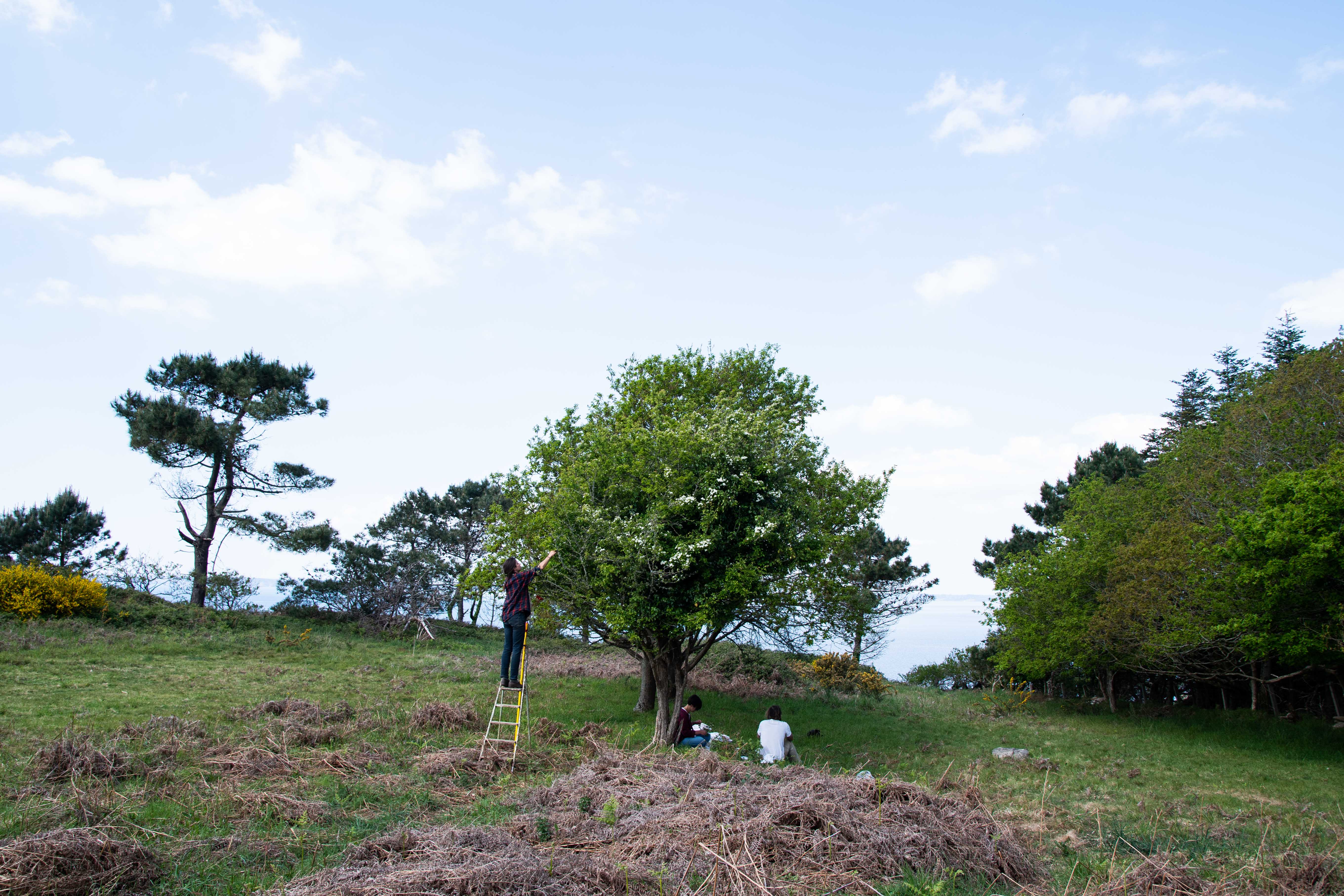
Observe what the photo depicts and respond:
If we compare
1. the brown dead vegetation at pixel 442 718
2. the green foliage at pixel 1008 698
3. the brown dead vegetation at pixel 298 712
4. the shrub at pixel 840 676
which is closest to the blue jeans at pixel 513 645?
the brown dead vegetation at pixel 442 718

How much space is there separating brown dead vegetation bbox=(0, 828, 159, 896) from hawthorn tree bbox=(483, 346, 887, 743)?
8.54 metres

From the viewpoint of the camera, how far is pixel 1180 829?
9805mm

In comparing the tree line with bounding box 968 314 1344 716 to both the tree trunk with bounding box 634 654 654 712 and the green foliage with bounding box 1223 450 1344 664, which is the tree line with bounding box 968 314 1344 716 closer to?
the green foliage with bounding box 1223 450 1344 664

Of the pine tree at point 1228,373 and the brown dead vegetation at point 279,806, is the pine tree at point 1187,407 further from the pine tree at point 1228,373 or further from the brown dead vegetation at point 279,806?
the brown dead vegetation at point 279,806

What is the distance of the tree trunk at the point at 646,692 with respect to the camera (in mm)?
19641

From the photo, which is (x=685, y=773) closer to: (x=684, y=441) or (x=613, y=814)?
(x=613, y=814)

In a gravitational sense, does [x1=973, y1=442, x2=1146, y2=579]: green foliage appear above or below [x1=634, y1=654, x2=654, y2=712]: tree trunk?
above

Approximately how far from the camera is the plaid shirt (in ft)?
41.9

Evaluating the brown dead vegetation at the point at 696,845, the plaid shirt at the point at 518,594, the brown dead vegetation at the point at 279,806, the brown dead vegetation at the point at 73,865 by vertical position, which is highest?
the plaid shirt at the point at 518,594

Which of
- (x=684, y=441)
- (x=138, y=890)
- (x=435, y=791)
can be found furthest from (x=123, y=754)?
(x=684, y=441)

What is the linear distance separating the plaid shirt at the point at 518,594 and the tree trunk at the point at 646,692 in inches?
292

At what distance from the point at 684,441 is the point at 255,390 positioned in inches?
1112

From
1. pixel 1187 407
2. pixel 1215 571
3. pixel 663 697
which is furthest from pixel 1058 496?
pixel 663 697

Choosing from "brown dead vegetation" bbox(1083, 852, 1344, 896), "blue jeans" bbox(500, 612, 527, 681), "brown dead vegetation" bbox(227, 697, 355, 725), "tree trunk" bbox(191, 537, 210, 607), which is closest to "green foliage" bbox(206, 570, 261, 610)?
"tree trunk" bbox(191, 537, 210, 607)
